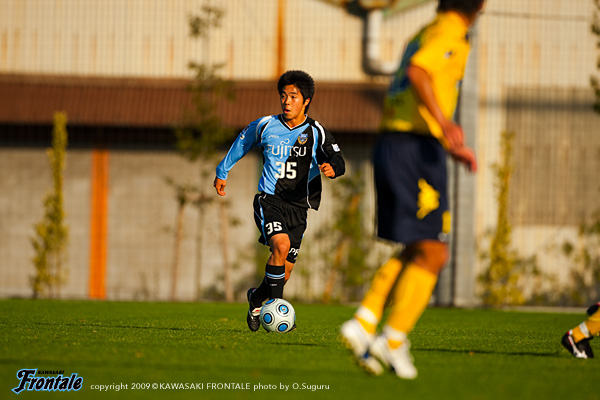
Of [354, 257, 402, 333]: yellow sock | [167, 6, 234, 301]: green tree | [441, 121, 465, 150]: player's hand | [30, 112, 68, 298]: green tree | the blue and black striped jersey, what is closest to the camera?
[441, 121, 465, 150]: player's hand

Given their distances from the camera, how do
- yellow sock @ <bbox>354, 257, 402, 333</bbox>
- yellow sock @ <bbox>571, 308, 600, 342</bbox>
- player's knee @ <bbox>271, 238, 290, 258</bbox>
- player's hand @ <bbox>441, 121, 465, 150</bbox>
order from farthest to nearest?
player's knee @ <bbox>271, 238, 290, 258</bbox>, yellow sock @ <bbox>571, 308, 600, 342</bbox>, yellow sock @ <bbox>354, 257, 402, 333</bbox>, player's hand @ <bbox>441, 121, 465, 150</bbox>

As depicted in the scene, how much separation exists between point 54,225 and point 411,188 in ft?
42.3

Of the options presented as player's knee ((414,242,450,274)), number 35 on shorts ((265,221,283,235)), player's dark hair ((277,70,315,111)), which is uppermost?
player's dark hair ((277,70,315,111))

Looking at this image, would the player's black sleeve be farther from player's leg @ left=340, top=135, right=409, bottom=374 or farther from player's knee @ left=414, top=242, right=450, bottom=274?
player's knee @ left=414, top=242, right=450, bottom=274

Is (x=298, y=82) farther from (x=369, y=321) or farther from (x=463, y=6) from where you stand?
(x=369, y=321)

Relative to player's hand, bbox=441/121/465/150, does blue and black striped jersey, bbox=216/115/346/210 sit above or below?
below

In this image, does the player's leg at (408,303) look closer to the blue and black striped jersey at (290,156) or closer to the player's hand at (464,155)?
the player's hand at (464,155)

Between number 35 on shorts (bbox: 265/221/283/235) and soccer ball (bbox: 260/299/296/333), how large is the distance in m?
0.60

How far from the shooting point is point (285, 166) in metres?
7.90

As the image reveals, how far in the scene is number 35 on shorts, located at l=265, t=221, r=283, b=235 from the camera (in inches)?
303

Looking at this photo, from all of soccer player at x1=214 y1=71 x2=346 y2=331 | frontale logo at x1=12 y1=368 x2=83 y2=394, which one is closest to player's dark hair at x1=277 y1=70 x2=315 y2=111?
Result: soccer player at x1=214 y1=71 x2=346 y2=331

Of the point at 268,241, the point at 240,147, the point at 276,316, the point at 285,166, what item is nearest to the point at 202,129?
the point at 240,147

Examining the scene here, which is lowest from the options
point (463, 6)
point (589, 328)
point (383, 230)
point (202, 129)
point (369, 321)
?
point (589, 328)

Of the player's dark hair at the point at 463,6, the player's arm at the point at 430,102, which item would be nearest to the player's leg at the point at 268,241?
the player's arm at the point at 430,102
